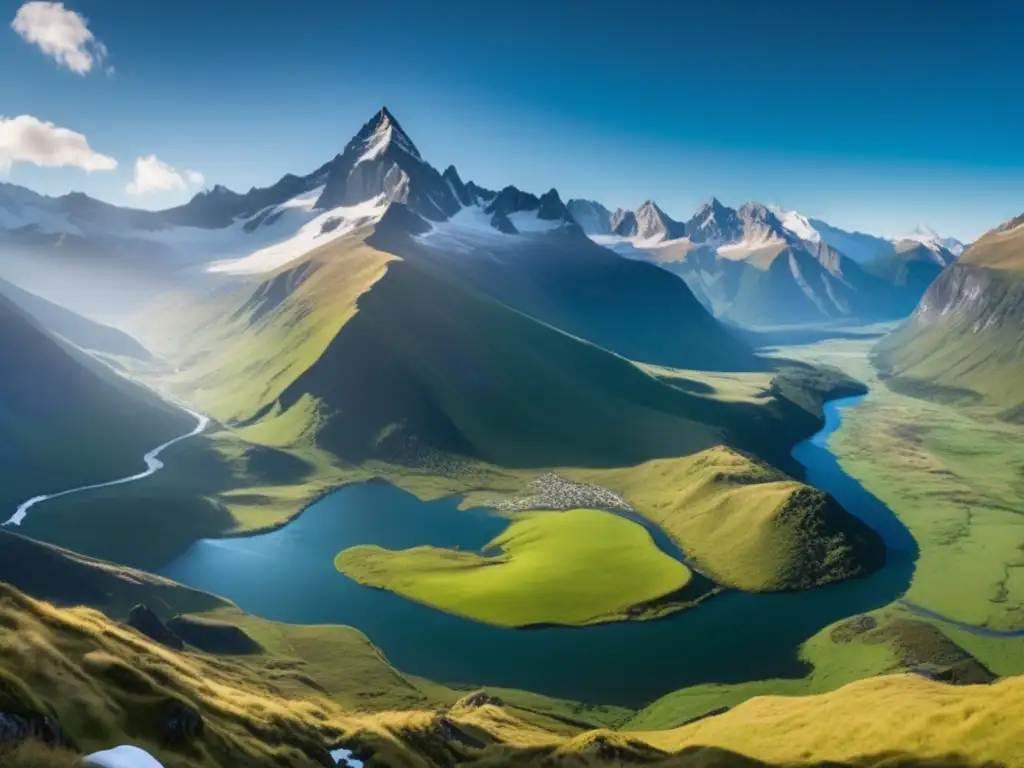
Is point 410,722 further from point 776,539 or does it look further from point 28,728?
point 776,539

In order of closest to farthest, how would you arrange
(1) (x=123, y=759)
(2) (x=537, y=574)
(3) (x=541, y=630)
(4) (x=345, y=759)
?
1. (1) (x=123, y=759)
2. (4) (x=345, y=759)
3. (3) (x=541, y=630)
4. (2) (x=537, y=574)

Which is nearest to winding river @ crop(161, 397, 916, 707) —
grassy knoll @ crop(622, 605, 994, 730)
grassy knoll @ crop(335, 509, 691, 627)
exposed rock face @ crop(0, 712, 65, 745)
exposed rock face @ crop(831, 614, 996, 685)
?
grassy knoll @ crop(622, 605, 994, 730)

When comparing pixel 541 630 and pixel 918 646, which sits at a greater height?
pixel 918 646

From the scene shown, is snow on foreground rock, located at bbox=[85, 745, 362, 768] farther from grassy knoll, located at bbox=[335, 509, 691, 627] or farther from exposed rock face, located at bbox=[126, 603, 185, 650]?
grassy knoll, located at bbox=[335, 509, 691, 627]

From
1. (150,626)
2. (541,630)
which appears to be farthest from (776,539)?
(150,626)

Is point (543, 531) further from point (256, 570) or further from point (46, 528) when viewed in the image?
point (46, 528)

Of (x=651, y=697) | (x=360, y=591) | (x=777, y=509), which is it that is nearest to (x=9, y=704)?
(x=651, y=697)
